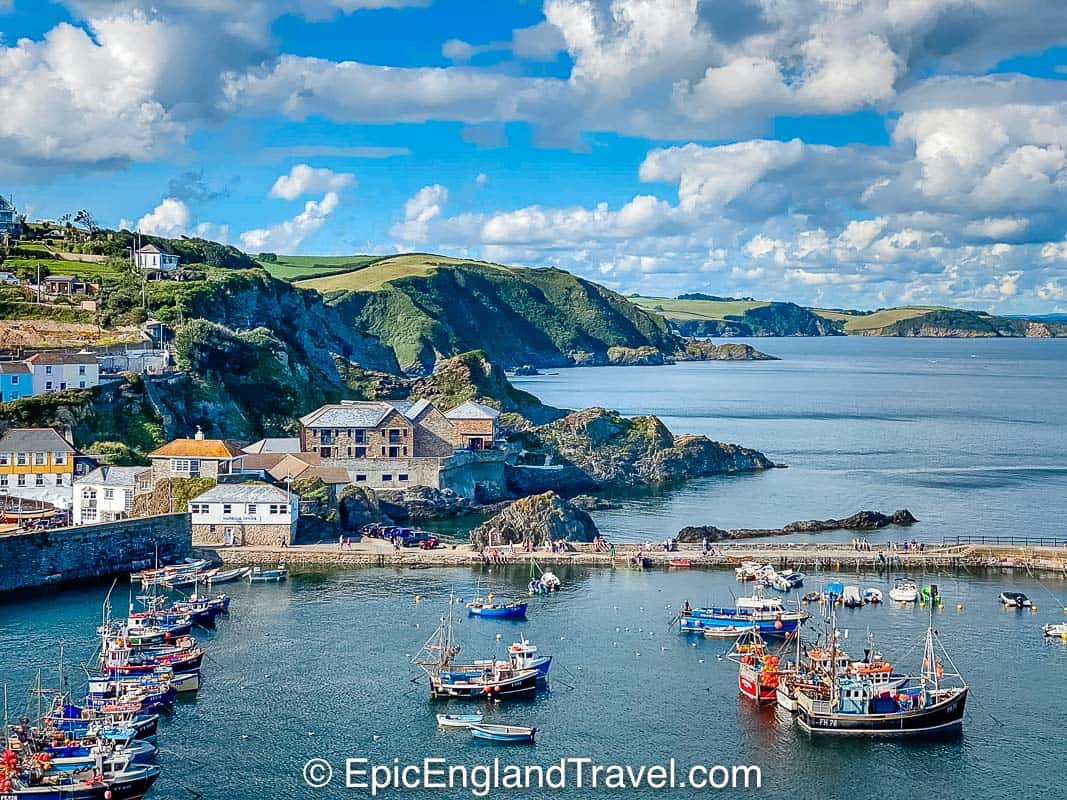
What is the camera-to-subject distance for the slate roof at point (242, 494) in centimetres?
7994

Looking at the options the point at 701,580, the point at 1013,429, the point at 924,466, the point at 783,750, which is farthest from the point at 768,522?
the point at 1013,429

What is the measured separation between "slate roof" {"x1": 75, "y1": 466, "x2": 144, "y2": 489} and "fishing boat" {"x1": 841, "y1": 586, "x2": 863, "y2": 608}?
4404 cm

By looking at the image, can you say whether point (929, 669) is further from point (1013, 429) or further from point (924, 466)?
point (1013, 429)

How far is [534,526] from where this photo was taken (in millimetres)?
82312

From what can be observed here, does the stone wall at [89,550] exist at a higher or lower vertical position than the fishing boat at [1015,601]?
higher

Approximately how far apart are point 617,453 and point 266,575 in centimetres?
5110

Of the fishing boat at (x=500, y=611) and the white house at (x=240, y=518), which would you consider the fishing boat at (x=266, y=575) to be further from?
the fishing boat at (x=500, y=611)

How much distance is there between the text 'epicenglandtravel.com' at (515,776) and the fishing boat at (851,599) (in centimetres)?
2491

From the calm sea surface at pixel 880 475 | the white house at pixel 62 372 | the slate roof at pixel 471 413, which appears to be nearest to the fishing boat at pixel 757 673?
the calm sea surface at pixel 880 475

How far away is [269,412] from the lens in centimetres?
11775

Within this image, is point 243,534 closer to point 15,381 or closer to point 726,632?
point 15,381

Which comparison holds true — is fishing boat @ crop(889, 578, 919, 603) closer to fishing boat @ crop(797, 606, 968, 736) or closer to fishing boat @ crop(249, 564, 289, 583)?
fishing boat @ crop(797, 606, 968, 736)

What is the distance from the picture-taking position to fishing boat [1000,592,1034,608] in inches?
2704

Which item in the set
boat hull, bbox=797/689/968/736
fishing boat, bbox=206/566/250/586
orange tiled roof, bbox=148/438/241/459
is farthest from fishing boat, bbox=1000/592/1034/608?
orange tiled roof, bbox=148/438/241/459
